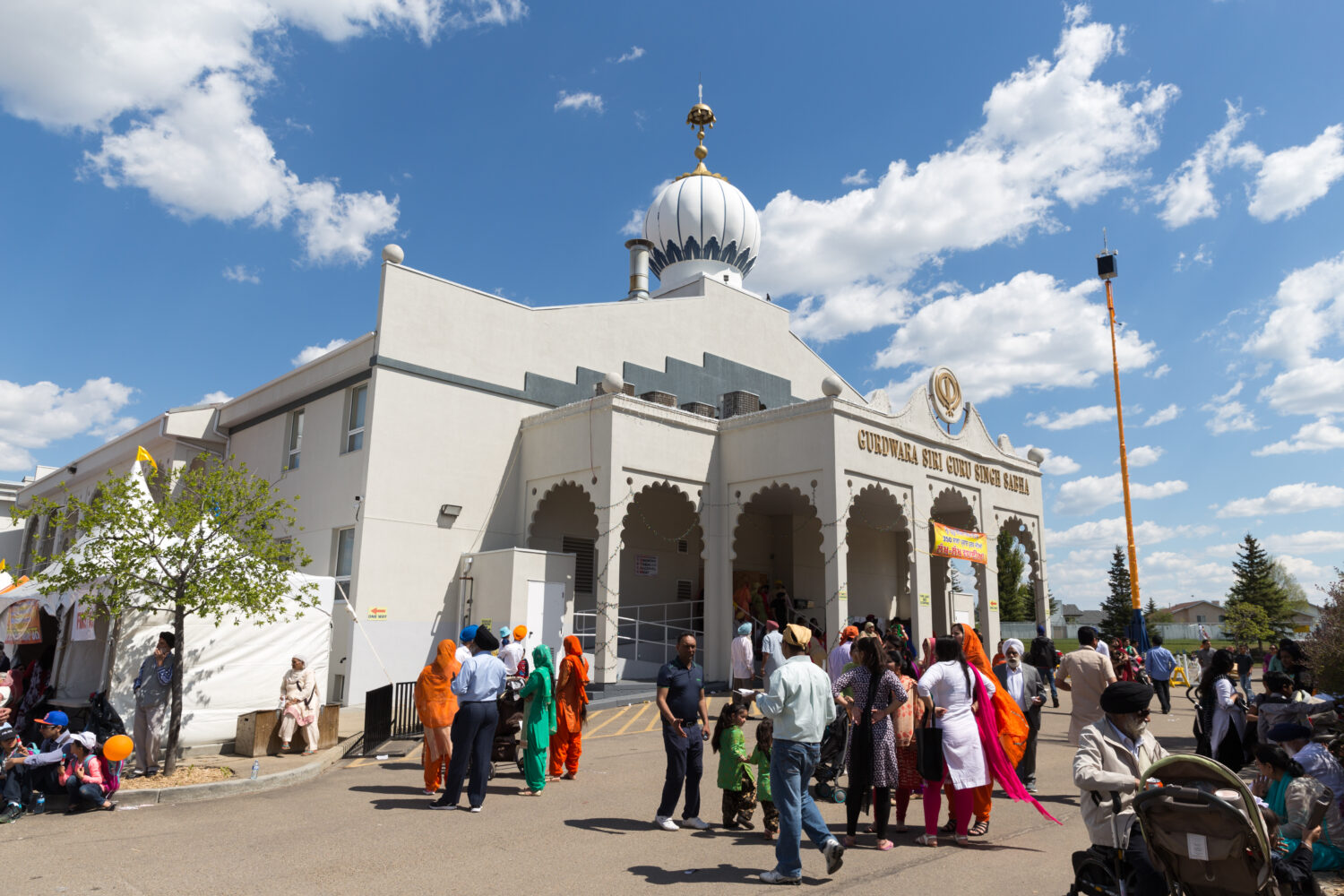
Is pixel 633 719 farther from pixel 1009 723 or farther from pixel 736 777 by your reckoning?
pixel 1009 723

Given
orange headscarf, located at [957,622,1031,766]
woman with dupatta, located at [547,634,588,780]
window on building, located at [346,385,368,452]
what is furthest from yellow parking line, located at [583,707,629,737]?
window on building, located at [346,385,368,452]

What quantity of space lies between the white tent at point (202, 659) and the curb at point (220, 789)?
88.6 inches

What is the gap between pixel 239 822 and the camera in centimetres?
798

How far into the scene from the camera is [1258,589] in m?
56.0

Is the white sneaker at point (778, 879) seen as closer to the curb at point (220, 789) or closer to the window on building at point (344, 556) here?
the curb at point (220, 789)

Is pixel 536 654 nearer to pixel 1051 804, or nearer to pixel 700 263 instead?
pixel 1051 804

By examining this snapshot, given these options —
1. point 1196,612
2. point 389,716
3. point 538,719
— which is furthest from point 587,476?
point 1196,612

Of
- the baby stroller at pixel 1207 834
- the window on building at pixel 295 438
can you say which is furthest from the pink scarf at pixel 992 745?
the window on building at pixel 295 438

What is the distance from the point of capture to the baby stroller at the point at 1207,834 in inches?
149

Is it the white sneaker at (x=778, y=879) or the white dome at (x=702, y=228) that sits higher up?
the white dome at (x=702, y=228)

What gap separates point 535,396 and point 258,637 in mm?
8974

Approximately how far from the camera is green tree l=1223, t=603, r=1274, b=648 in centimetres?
4359

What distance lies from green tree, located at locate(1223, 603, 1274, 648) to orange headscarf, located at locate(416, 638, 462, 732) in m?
46.1

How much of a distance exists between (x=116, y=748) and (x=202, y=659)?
3.52m
